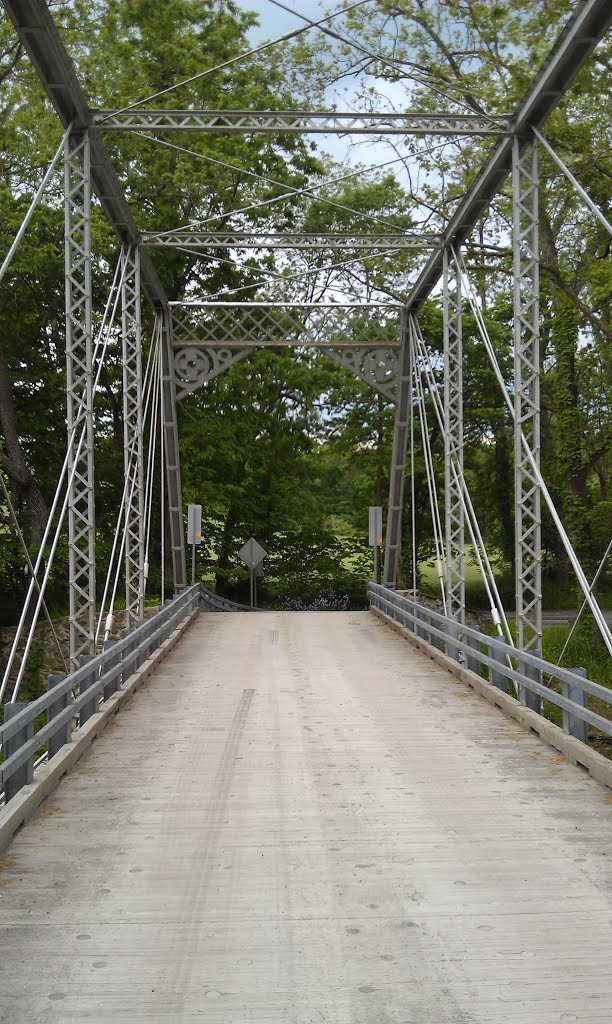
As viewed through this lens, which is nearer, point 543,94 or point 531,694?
point 531,694

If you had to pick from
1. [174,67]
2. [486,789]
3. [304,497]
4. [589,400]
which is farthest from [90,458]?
[304,497]

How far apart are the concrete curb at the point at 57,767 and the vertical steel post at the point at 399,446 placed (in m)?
11.1

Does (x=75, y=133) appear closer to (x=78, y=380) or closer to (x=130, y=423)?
(x=78, y=380)

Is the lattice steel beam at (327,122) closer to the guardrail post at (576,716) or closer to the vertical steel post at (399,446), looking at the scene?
the guardrail post at (576,716)

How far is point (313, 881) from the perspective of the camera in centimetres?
559

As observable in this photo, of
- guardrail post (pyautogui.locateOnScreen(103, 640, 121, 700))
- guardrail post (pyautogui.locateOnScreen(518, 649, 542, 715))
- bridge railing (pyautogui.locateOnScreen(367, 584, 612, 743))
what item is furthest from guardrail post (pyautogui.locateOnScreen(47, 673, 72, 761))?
guardrail post (pyautogui.locateOnScreen(518, 649, 542, 715))

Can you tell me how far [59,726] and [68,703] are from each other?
0.65 m

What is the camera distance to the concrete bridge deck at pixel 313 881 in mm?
4246

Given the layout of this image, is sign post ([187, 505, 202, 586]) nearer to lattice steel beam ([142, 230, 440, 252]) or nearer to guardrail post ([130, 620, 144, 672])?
lattice steel beam ([142, 230, 440, 252])

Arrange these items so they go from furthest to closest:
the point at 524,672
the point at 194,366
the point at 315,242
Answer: the point at 194,366
the point at 315,242
the point at 524,672

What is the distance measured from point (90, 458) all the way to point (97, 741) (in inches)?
122

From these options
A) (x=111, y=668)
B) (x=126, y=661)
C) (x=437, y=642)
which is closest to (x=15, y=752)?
(x=111, y=668)

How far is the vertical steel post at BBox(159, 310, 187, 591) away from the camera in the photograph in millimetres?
21578

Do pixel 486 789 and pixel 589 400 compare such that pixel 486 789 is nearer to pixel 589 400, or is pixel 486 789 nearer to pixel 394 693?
pixel 394 693
